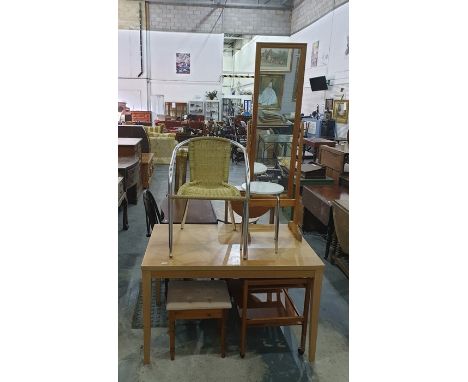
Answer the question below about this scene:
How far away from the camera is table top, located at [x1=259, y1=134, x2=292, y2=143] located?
2.54 m

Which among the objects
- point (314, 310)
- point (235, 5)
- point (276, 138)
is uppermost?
point (235, 5)

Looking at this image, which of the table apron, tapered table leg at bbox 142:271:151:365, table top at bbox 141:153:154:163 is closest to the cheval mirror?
the table apron

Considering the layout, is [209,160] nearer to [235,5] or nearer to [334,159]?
[334,159]

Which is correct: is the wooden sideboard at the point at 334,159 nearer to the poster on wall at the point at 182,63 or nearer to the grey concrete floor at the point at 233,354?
the grey concrete floor at the point at 233,354

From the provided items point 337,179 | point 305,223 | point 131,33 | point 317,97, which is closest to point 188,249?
point 305,223

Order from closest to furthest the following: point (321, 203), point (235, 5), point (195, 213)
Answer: point (195, 213)
point (321, 203)
point (235, 5)

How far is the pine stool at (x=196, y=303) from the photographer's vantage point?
2.11 meters

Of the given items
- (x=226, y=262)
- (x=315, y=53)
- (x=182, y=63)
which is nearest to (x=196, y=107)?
(x=182, y=63)

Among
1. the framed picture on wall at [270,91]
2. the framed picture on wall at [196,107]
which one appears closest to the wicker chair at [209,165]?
the framed picture on wall at [270,91]

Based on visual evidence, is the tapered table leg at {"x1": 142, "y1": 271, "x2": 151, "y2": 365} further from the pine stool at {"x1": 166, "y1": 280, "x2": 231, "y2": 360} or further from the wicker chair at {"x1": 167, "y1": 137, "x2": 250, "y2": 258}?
the wicker chair at {"x1": 167, "y1": 137, "x2": 250, "y2": 258}

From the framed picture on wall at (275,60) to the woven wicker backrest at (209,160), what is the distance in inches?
22.4

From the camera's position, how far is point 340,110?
26.2ft

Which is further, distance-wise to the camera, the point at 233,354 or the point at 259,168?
the point at 259,168

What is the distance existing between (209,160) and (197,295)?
2.79ft
